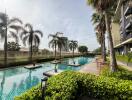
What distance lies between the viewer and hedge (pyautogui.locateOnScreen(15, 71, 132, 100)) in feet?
24.6

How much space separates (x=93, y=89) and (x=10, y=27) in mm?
25887

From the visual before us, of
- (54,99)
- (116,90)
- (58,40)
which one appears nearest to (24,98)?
(54,99)

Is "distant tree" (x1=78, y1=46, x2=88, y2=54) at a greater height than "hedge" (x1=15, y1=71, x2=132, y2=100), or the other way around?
"distant tree" (x1=78, y1=46, x2=88, y2=54)

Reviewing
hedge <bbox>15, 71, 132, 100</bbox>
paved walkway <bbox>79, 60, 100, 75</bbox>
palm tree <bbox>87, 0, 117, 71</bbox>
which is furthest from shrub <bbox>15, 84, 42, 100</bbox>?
paved walkway <bbox>79, 60, 100, 75</bbox>

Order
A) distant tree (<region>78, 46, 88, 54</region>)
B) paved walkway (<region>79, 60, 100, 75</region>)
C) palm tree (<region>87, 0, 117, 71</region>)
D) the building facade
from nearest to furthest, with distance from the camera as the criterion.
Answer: palm tree (<region>87, 0, 117, 71</region>) → paved walkway (<region>79, 60, 100, 75</region>) → the building facade → distant tree (<region>78, 46, 88, 54</region>)

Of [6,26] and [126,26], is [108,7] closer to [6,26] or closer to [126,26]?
[6,26]

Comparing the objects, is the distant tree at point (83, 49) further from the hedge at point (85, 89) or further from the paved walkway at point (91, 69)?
the hedge at point (85, 89)

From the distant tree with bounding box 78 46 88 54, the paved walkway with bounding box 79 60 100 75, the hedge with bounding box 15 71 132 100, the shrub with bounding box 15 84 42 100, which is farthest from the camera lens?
the distant tree with bounding box 78 46 88 54

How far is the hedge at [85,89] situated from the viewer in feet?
24.6

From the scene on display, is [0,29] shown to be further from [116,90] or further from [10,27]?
[116,90]

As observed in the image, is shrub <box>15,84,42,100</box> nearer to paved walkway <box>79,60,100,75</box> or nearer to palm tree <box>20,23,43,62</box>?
paved walkway <box>79,60,100,75</box>

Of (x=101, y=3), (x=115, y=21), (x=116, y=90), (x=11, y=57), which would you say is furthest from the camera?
(x=115, y=21)

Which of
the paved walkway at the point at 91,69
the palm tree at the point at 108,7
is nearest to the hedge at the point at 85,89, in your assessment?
the palm tree at the point at 108,7

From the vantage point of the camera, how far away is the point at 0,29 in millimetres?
29312
